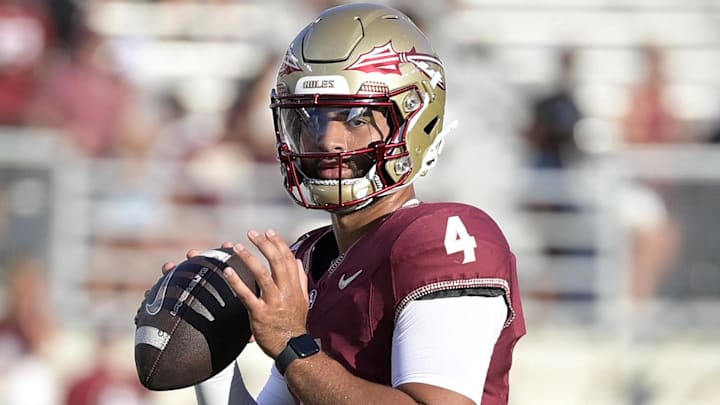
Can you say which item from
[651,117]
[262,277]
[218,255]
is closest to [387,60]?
[218,255]

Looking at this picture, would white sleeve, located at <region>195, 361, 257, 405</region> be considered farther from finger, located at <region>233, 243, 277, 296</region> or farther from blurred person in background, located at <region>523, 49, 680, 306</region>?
blurred person in background, located at <region>523, 49, 680, 306</region>

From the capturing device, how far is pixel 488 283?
8.51 ft

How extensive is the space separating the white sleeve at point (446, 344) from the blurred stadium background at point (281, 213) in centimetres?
455

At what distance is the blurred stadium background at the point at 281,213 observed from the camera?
7074mm

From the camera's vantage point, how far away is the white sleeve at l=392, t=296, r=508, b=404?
2508 mm

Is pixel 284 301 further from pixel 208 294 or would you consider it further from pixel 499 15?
pixel 499 15

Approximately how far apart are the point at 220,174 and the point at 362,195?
461cm

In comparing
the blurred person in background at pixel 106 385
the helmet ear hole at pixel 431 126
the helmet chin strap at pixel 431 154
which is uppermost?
the helmet ear hole at pixel 431 126

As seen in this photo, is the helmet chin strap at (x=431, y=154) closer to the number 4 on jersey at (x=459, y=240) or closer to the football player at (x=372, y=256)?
the football player at (x=372, y=256)

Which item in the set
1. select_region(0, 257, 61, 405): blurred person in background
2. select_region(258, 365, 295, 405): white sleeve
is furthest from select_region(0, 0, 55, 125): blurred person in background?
select_region(258, 365, 295, 405): white sleeve

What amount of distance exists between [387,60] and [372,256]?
459 mm

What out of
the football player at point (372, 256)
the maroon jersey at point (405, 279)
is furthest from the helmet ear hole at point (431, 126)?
the maroon jersey at point (405, 279)

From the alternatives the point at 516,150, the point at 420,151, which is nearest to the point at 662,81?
the point at 516,150

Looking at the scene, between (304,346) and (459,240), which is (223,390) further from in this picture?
(459,240)
